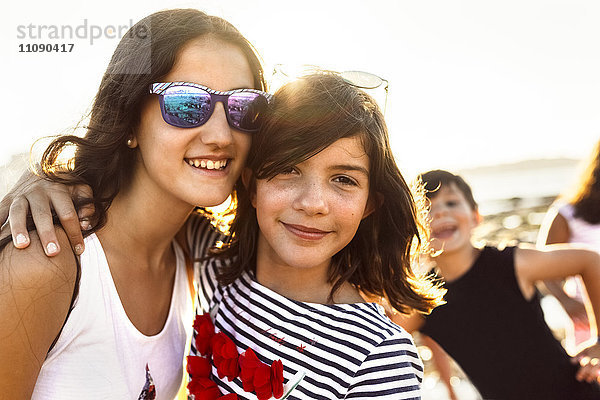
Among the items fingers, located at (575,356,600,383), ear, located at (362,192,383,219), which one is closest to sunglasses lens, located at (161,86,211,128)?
ear, located at (362,192,383,219)

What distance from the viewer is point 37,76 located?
13.5 feet

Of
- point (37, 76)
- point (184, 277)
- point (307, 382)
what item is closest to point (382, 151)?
point (307, 382)

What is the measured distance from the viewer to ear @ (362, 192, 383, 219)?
2759mm

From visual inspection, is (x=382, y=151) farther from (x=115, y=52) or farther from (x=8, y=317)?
(x=8, y=317)

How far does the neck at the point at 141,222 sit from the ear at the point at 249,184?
28 centimetres

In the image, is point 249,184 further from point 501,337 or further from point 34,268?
point 501,337

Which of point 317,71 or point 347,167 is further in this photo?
point 317,71

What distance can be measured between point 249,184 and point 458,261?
1956mm

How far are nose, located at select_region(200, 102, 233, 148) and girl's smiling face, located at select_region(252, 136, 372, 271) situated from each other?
0.27m

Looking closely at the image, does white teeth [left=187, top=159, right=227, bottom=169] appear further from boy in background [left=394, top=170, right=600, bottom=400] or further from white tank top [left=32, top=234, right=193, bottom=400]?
boy in background [left=394, top=170, right=600, bottom=400]

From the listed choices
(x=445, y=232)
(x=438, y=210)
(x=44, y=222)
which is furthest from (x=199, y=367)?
(x=438, y=210)

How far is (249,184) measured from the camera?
112 inches

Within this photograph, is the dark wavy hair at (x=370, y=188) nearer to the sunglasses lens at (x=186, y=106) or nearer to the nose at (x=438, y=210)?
the sunglasses lens at (x=186, y=106)

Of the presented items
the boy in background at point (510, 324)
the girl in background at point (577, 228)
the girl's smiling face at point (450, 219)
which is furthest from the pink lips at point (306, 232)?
the girl in background at point (577, 228)
